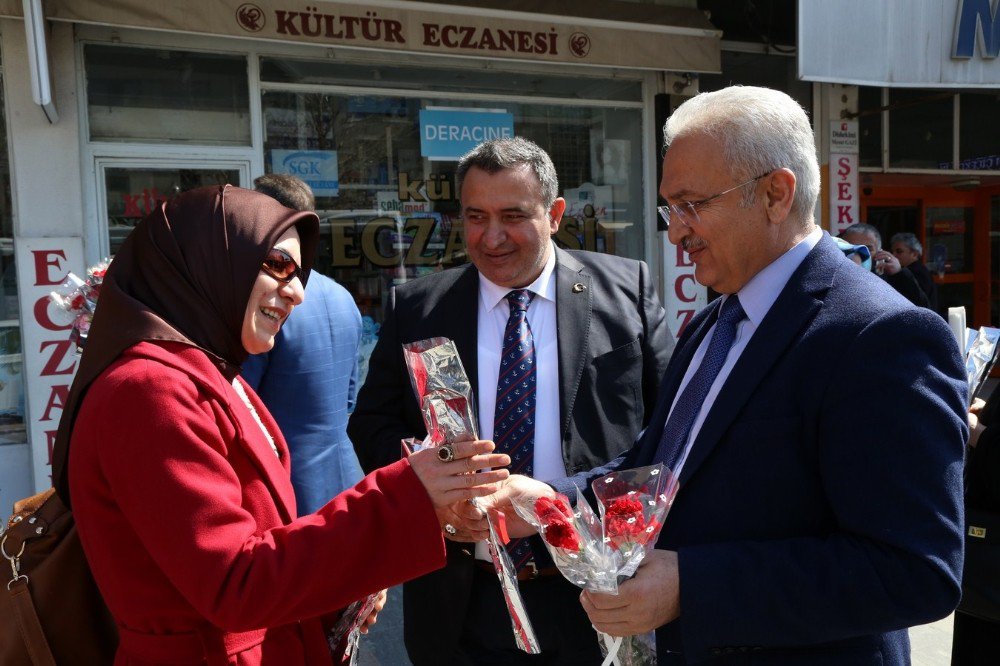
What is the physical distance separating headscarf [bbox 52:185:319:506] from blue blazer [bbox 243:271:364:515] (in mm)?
1515

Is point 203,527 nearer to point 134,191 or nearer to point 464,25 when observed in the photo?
point 134,191

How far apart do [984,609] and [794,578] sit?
1566 mm

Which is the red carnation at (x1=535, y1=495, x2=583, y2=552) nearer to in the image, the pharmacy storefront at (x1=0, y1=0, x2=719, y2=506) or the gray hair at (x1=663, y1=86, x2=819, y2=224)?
the gray hair at (x1=663, y1=86, x2=819, y2=224)

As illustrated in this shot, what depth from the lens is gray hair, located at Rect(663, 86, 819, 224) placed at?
5.22ft

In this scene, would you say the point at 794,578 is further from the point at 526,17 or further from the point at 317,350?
the point at 526,17

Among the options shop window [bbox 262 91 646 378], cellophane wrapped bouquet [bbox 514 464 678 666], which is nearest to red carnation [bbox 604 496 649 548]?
cellophane wrapped bouquet [bbox 514 464 678 666]

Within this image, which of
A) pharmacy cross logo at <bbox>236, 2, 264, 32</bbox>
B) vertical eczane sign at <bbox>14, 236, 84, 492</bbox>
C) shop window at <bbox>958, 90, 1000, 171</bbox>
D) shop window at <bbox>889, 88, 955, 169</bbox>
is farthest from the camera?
shop window at <bbox>958, 90, 1000, 171</bbox>

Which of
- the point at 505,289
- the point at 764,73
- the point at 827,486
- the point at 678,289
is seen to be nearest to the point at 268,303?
the point at 505,289

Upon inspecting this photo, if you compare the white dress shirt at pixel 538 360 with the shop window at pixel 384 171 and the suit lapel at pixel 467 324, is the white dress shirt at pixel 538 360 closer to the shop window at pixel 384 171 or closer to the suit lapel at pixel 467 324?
the suit lapel at pixel 467 324

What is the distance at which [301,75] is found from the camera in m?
5.82

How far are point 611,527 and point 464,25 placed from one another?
206 inches

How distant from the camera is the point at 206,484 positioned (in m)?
1.45

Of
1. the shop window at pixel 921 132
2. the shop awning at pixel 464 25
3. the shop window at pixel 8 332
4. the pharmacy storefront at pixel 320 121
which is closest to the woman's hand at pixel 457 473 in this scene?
the pharmacy storefront at pixel 320 121

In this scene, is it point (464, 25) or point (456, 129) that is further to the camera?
point (456, 129)
